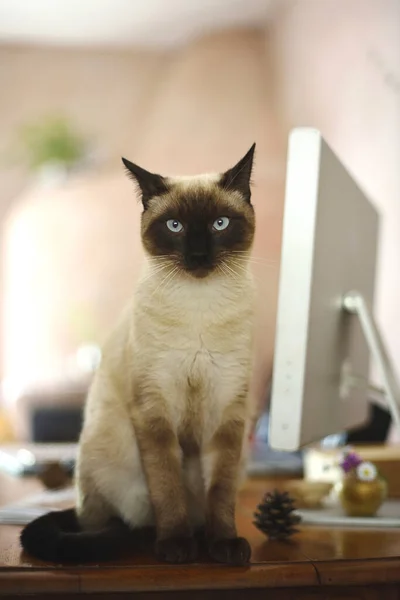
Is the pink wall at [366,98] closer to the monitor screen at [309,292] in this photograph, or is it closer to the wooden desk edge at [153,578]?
the monitor screen at [309,292]

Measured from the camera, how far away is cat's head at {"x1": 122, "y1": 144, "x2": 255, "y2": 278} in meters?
0.94

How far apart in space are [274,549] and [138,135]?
12.8 feet

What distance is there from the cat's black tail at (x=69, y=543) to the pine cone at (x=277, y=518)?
0.21 m

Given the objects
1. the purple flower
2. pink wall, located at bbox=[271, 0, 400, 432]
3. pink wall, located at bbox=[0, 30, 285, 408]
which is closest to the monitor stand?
the purple flower

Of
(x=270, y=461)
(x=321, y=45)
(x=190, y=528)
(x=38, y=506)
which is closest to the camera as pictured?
(x=190, y=528)

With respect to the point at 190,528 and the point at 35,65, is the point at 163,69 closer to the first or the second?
the point at 35,65

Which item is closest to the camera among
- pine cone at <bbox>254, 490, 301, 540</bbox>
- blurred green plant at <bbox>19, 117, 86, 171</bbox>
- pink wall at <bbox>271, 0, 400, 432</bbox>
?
pine cone at <bbox>254, 490, 301, 540</bbox>

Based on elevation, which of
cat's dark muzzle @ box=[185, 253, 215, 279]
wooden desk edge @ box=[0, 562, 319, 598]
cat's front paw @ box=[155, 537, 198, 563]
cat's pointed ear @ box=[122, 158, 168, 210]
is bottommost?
wooden desk edge @ box=[0, 562, 319, 598]

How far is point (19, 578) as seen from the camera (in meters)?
0.81

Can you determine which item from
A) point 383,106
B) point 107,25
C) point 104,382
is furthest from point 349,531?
point 107,25

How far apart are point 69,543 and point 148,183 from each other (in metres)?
0.48

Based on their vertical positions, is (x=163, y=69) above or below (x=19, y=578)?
above

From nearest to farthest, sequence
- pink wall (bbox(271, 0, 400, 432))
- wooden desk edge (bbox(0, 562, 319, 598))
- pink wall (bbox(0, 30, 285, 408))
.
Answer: wooden desk edge (bbox(0, 562, 319, 598)) → pink wall (bbox(271, 0, 400, 432)) → pink wall (bbox(0, 30, 285, 408))

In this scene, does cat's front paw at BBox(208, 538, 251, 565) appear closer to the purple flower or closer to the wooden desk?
the wooden desk
